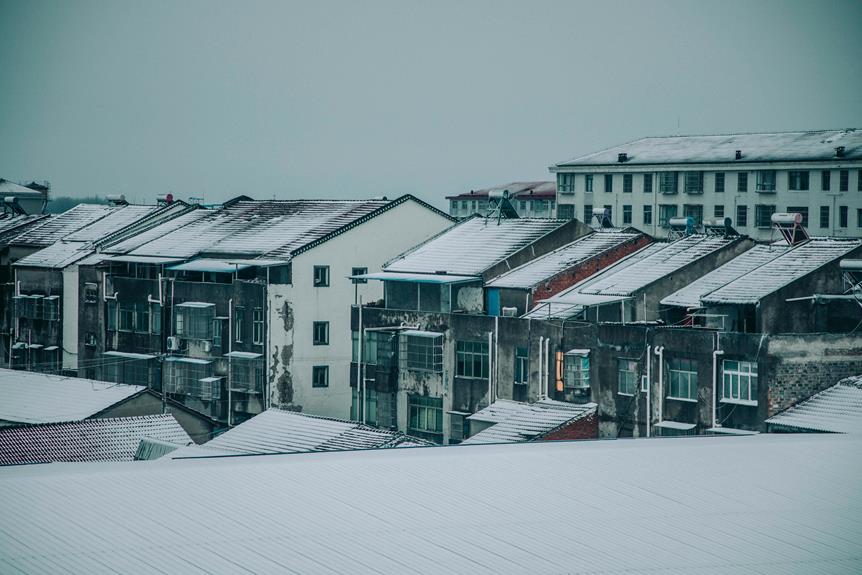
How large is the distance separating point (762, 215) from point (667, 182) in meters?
7.13

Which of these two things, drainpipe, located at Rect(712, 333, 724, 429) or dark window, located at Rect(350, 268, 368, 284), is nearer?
drainpipe, located at Rect(712, 333, 724, 429)

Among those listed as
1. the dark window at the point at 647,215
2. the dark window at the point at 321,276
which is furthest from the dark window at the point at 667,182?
the dark window at the point at 321,276

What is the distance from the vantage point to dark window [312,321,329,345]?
50688 millimetres

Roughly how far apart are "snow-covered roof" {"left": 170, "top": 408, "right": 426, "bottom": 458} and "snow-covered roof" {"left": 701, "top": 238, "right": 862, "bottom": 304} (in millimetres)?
10236

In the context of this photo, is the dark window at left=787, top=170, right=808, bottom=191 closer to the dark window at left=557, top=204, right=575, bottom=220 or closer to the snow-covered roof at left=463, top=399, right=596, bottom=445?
the dark window at left=557, top=204, right=575, bottom=220

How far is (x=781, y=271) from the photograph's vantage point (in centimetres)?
3838

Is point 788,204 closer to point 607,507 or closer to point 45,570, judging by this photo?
point 607,507

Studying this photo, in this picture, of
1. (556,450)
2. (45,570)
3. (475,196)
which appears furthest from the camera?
(475,196)

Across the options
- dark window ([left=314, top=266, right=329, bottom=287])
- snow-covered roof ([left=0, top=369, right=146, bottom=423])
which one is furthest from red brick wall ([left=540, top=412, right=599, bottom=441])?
dark window ([left=314, top=266, right=329, bottom=287])

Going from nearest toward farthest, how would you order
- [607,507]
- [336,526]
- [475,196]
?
[336,526] < [607,507] < [475,196]

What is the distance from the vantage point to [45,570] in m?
18.3

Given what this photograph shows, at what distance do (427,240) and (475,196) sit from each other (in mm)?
60076

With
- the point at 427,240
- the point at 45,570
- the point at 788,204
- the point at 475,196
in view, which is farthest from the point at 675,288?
the point at 475,196

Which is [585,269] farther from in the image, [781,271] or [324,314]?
[324,314]
